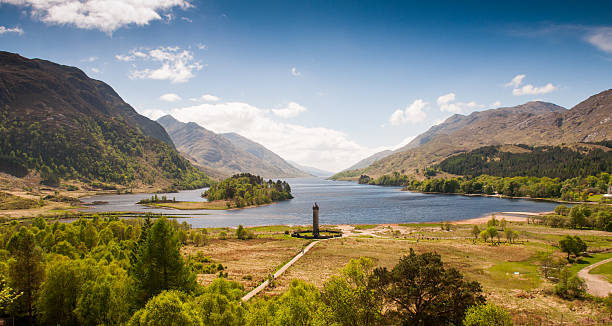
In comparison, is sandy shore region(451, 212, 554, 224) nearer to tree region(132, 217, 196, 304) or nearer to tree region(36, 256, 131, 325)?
tree region(132, 217, 196, 304)

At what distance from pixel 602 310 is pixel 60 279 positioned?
6505 centimetres

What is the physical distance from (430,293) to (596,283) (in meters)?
39.2

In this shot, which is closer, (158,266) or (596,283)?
(158,266)

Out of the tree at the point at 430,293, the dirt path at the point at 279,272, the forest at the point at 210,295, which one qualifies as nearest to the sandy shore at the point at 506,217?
the dirt path at the point at 279,272

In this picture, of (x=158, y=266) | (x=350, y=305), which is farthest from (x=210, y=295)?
(x=350, y=305)

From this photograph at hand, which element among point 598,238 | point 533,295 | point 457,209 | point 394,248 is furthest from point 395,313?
point 457,209

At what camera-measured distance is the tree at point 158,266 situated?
3334cm

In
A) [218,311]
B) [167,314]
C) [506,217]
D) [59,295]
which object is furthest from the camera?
[506,217]

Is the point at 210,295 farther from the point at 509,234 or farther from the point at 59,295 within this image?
the point at 509,234

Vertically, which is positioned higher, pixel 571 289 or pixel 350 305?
pixel 350 305

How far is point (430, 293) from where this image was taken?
3189 centimetres

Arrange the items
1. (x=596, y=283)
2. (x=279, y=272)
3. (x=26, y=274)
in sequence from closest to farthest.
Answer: (x=26, y=274), (x=596, y=283), (x=279, y=272)

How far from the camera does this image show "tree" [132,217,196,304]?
33.3 metres

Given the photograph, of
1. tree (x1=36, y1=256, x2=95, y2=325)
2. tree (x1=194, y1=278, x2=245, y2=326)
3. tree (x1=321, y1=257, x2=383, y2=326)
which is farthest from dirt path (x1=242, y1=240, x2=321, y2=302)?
tree (x1=36, y1=256, x2=95, y2=325)
